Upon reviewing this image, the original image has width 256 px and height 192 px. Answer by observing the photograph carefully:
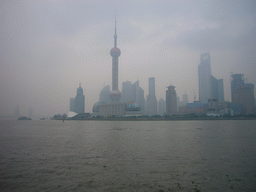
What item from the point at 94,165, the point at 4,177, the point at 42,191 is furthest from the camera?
the point at 94,165

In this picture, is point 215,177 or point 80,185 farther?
point 215,177

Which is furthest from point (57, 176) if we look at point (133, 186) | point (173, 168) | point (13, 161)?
point (173, 168)

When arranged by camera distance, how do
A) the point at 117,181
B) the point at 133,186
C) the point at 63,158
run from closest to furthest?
the point at 133,186 < the point at 117,181 < the point at 63,158

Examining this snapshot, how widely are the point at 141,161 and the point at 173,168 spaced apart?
4.85 metres

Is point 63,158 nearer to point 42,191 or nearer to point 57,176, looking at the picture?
point 57,176

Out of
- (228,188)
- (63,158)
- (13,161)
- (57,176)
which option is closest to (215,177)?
(228,188)

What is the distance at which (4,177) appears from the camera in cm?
1880

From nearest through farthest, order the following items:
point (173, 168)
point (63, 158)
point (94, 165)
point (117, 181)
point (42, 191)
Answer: point (42, 191), point (117, 181), point (173, 168), point (94, 165), point (63, 158)

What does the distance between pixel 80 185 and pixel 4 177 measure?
826 cm

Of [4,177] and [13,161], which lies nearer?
[4,177]

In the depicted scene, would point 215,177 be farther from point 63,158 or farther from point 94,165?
point 63,158

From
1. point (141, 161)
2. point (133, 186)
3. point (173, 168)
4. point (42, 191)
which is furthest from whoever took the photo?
point (141, 161)

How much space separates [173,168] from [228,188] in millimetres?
6728

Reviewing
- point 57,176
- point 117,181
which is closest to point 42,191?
point 57,176
